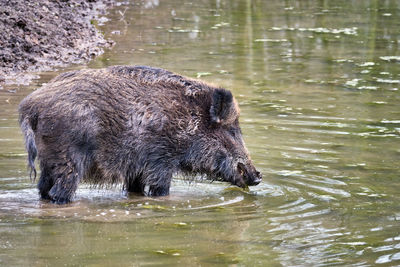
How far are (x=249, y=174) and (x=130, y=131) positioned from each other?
52.8 inches

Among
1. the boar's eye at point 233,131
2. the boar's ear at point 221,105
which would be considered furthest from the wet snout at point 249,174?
the boar's ear at point 221,105

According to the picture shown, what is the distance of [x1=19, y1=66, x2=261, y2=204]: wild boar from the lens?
294 inches

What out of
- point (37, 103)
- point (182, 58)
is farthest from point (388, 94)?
point (37, 103)

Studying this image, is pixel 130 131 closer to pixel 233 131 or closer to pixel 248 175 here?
pixel 233 131

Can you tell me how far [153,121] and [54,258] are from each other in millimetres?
2230

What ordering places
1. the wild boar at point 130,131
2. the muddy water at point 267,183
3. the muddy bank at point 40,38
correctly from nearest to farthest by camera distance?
the muddy water at point 267,183 < the wild boar at point 130,131 < the muddy bank at point 40,38

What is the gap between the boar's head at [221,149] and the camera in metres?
8.09

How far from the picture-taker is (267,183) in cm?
850

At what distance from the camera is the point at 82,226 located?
22.7ft

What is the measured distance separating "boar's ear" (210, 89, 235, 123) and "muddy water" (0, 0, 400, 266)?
791mm

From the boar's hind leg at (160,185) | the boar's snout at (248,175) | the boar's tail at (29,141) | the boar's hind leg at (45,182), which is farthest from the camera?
the boar's snout at (248,175)

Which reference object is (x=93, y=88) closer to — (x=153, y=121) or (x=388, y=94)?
(x=153, y=121)

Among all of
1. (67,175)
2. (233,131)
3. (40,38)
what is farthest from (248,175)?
(40,38)

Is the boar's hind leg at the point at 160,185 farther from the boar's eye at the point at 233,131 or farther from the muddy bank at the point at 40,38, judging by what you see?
the muddy bank at the point at 40,38
